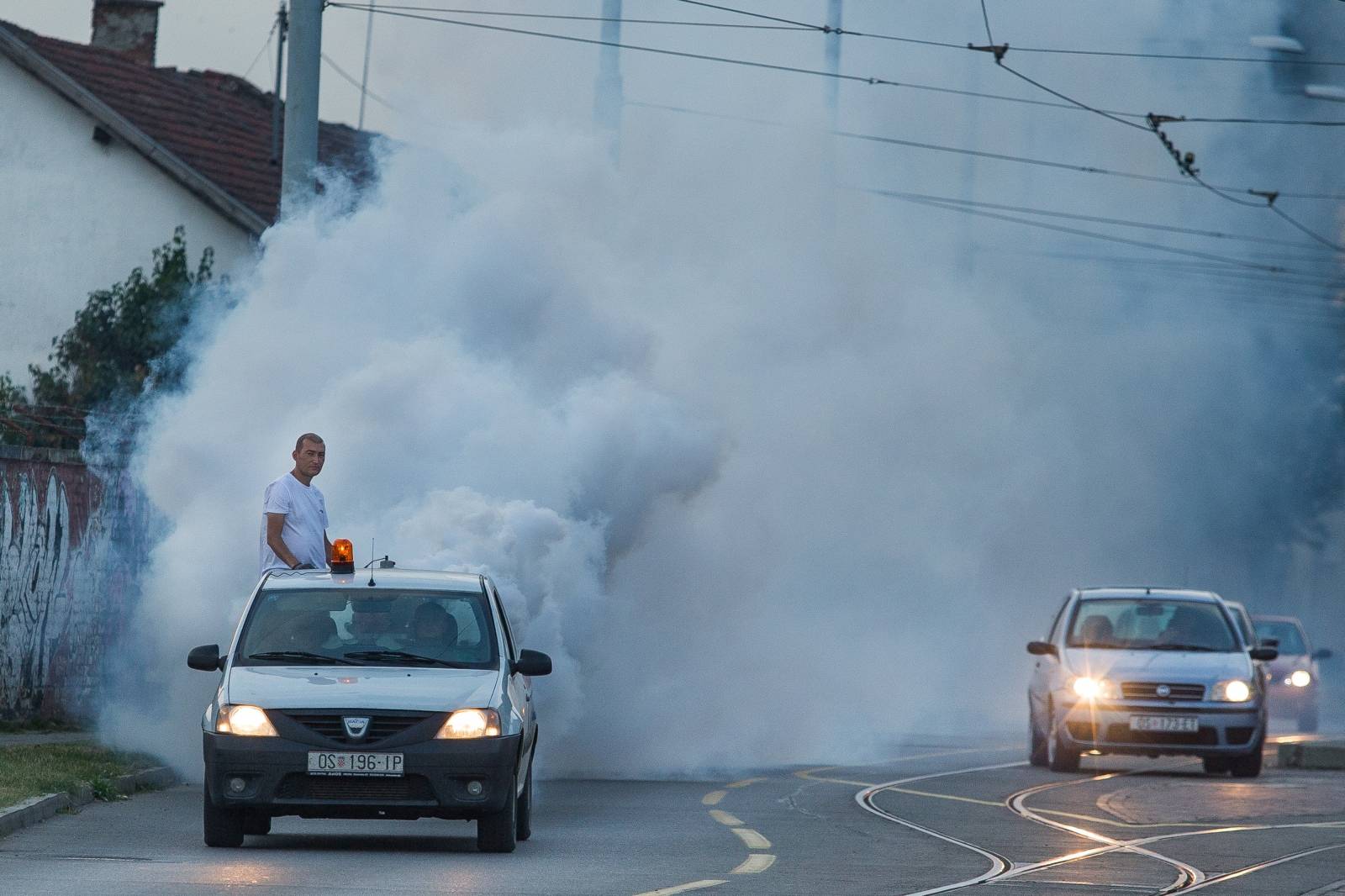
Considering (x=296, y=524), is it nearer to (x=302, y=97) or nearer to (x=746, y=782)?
(x=746, y=782)

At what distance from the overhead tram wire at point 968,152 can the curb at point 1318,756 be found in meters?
9.09

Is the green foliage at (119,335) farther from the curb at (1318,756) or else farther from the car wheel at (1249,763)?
the curb at (1318,756)

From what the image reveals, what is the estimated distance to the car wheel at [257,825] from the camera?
1214 cm

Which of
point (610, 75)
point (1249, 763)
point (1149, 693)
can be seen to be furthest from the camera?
point (610, 75)

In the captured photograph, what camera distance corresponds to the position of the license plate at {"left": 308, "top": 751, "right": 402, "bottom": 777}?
37.0 feet

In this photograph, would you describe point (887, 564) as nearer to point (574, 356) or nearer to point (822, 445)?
point (822, 445)

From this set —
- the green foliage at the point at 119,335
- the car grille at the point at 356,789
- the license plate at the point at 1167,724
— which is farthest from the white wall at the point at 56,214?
the car grille at the point at 356,789

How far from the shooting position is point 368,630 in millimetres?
12297

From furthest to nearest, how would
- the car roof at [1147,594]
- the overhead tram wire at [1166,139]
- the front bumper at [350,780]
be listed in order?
the overhead tram wire at [1166,139]
the car roof at [1147,594]
the front bumper at [350,780]

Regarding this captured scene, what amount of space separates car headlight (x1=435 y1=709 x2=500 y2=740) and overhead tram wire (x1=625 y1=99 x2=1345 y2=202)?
14074 millimetres

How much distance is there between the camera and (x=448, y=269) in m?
20.0

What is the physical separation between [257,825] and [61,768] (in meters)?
2.97

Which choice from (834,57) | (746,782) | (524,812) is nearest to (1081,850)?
(524,812)

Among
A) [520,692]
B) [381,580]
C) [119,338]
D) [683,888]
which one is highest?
[119,338]
